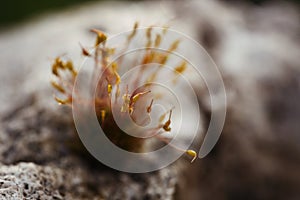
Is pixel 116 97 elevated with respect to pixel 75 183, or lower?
elevated

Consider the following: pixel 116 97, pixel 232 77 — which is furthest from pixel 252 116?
pixel 116 97

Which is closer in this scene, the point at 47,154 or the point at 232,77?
the point at 47,154

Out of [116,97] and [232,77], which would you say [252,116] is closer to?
[232,77]

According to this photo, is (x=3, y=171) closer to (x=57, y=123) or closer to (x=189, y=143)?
(x=57, y=123)

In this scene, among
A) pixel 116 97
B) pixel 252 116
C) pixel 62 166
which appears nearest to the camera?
pixel 116 97

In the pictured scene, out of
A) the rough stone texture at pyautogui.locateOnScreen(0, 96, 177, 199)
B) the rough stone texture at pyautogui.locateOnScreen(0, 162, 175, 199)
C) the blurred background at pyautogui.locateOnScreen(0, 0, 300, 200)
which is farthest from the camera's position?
the blurred background at pyautogui.locateOnScreen(0, 0, 300, 200)

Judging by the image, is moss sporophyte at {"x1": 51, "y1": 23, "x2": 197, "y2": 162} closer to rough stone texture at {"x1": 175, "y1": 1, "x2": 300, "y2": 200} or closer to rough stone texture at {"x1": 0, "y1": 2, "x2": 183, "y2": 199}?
rough stone texture at {"x1": 0, "y1": 2, "x2": 183, "y2": 199}

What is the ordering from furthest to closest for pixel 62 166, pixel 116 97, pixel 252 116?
pixel 252 116 < pixel 62 166 < pixel 116 97

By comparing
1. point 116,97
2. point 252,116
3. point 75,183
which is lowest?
point 252,116

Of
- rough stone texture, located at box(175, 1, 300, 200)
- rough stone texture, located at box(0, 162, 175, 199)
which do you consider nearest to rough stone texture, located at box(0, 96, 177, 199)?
rough stone texture, located at box(0, 162, 175, 199)

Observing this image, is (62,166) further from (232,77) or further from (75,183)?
(232,77)
